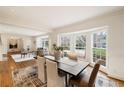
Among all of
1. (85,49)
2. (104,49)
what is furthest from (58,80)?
Answer: (85,49)

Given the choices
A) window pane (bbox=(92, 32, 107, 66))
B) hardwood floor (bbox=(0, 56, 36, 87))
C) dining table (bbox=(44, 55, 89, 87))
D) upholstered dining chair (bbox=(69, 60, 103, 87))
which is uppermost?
window pane (bbox=(92, 32, 107, 66))

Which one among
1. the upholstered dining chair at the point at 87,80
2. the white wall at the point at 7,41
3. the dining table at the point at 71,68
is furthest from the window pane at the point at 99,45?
the white wall at the point at 7,41

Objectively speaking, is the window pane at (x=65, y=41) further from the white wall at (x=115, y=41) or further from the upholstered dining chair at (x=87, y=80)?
the upholstered dining chair at (x=87, y=80)

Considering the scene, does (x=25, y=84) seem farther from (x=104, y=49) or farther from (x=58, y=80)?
(x=104, y=49)

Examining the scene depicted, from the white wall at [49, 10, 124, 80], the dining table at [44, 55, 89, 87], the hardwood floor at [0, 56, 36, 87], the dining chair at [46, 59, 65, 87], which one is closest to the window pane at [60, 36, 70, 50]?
the white wall at [49, 10, 124, 80]

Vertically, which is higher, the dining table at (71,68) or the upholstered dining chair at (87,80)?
the dining table at (71,68)

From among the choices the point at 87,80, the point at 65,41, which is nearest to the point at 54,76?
the point at 87,80

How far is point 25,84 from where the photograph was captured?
238 cm

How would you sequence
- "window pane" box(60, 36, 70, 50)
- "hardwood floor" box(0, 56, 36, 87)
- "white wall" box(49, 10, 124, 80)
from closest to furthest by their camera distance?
"hardwood floor" box(0, 56, 36, 87) → "white wall" box(49, 10, 124, 80) → "window pane" box(60, 36, 70, 50)

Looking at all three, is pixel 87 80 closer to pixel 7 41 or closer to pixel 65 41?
pixel 65 41

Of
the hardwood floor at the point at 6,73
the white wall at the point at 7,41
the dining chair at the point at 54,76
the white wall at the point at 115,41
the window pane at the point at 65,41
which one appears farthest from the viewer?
the white wall at the point at 7,41

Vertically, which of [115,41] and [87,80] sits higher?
[115,41]

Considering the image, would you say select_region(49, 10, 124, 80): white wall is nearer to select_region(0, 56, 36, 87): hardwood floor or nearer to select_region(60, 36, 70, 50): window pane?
select_region(60, 36, 70, 50): window pane
